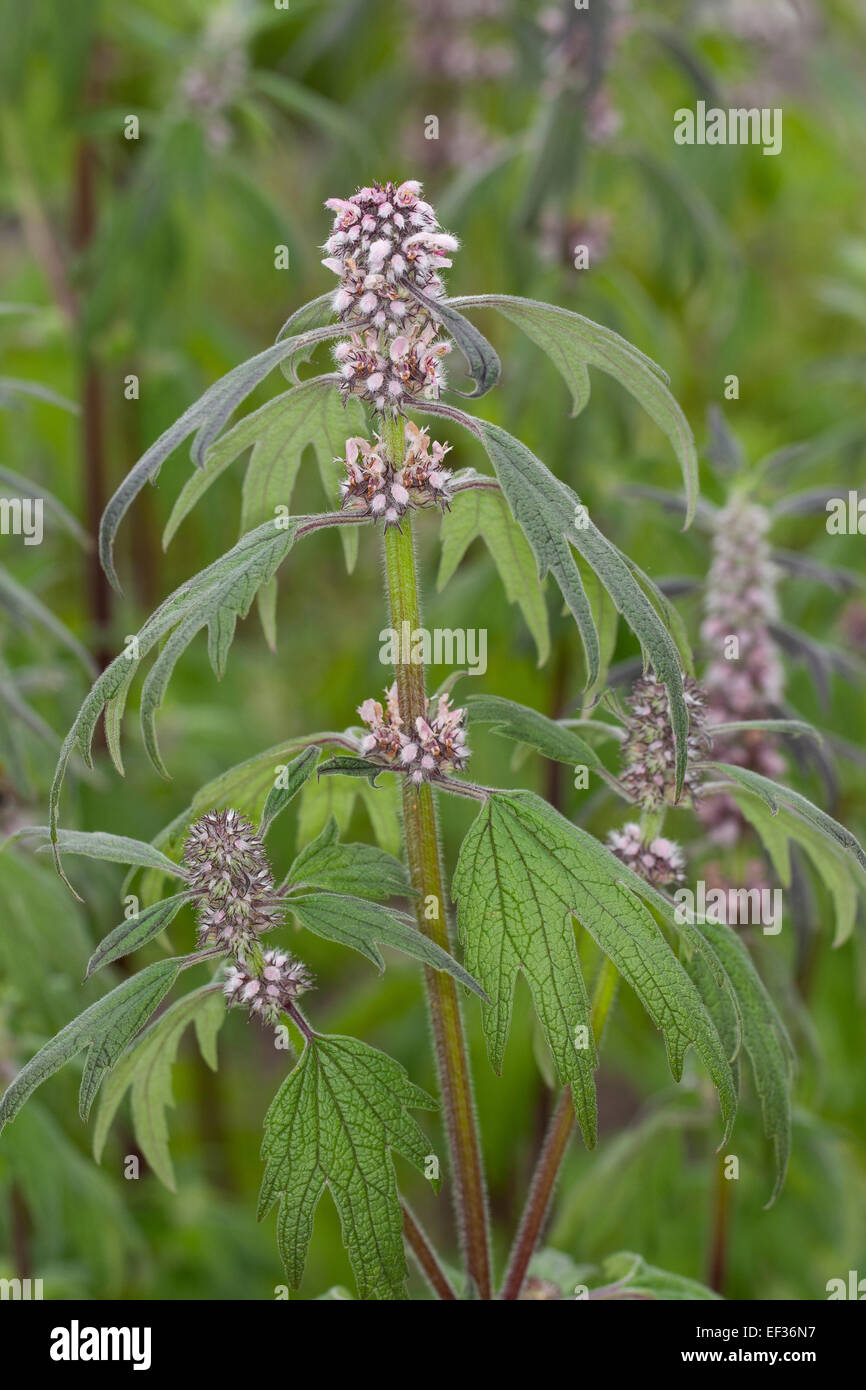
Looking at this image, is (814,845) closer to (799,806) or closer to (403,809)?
(799,806)

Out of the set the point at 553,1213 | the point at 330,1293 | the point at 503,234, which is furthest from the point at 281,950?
the point at 553,1213

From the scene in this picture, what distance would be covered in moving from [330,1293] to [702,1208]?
79 centimetres

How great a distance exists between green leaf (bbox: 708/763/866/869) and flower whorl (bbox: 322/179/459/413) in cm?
27

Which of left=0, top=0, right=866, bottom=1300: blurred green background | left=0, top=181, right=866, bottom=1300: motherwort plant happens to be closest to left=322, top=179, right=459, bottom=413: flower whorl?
left=0, top=181, right=866, bottom=1300: motherwort plant

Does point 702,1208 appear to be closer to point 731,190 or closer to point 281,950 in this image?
point 281,950

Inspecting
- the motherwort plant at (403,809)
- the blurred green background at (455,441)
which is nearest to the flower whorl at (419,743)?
the motherwort plant at (403,809)

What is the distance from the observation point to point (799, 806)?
759 millimetres

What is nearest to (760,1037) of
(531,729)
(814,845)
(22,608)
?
(814,845)

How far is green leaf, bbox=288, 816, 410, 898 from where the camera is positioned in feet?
2.49

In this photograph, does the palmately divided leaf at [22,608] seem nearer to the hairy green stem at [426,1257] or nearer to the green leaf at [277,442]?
the green leaf at [277,442]

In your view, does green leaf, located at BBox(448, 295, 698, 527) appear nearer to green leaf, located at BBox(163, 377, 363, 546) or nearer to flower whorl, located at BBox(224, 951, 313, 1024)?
green leaf, located at BBox(163, 377, 363, 546)

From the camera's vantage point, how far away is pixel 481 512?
829mm

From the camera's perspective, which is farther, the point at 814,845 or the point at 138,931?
the point at 814,845

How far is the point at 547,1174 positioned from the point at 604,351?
50 cm
